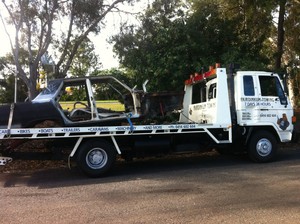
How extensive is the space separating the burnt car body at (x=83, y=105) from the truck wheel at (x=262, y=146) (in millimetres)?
2579

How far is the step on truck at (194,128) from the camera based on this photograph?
885 cm

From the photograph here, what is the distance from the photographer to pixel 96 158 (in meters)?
8.99

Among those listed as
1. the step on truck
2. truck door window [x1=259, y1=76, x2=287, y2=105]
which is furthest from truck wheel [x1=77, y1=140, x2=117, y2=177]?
truck door window [x1=259, y1=76, x2=287, y2=105]

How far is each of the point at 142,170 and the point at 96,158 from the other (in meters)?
1.31

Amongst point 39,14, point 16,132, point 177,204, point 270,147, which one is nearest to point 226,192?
point 177,204

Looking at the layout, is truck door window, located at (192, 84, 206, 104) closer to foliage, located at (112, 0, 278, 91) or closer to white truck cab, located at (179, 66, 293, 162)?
white truck cab, located at (179, 66, 293, 162)

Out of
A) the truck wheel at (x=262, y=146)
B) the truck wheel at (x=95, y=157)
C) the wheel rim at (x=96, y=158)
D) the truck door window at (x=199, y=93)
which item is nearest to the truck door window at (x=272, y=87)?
the truck wheel at (x=262, y=146)

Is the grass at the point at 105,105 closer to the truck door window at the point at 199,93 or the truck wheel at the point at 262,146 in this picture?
the truck door window at the point at 199,93

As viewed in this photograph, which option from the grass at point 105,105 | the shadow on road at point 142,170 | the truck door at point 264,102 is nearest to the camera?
the shadow on road at point 142,170

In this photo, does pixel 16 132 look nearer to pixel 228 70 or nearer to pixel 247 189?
pixel 247 189

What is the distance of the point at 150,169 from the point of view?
978 centimetres

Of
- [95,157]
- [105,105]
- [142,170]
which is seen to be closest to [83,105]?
[105,105]

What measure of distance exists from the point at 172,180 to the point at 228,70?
369 centimetres

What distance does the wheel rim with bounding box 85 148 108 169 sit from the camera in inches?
351
